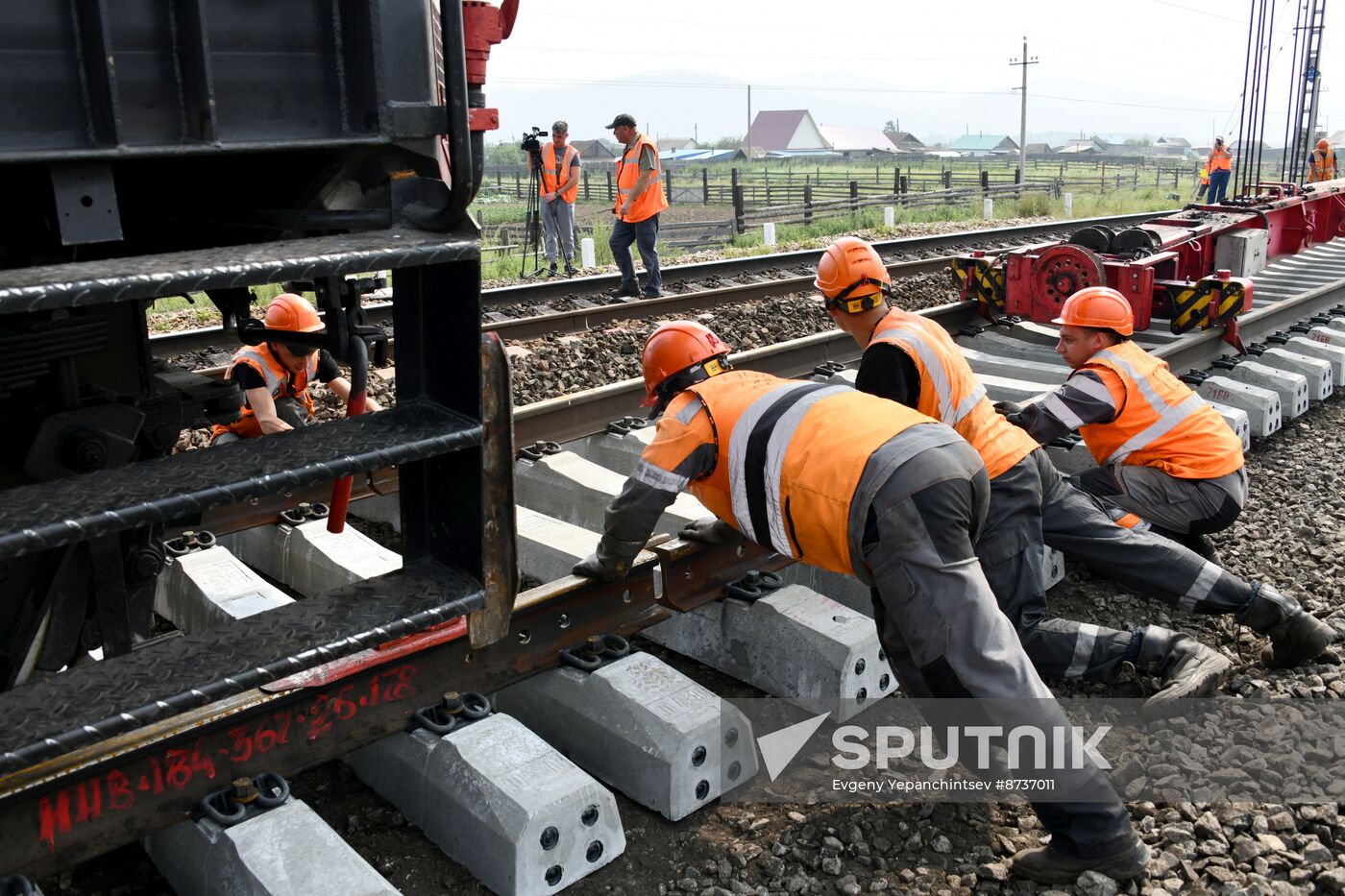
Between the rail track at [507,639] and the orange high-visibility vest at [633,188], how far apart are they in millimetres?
2695

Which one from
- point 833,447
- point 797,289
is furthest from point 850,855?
point 797,289

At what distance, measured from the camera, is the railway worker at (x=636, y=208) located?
11.0 meters

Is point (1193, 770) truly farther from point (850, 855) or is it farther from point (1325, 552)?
point (1325, 552)

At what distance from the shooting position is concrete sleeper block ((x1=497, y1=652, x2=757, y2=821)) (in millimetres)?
3320

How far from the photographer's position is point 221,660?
2430 millimetres

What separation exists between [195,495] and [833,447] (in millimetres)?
1749

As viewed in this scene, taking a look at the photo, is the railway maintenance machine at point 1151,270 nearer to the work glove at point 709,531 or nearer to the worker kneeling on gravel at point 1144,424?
the worker kneeling on gravel at point 1144,424

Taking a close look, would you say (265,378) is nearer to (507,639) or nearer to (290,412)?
(290,412)

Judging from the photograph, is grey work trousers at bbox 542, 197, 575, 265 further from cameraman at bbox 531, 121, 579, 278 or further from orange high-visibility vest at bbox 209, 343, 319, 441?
orange high-visibility vest at bbox 209, 343, 319, 441

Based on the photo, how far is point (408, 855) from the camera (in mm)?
3182

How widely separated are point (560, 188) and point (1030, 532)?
1074 centimetres

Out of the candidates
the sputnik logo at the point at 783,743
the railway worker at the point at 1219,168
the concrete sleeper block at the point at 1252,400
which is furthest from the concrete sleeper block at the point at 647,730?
the railway worker at the point at 1219,168

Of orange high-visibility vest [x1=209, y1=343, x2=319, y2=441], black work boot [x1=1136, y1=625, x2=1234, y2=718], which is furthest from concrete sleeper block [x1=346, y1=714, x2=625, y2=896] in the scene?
orange high-visibility vest [x1=209, y1=343, x2=319, y2=441]

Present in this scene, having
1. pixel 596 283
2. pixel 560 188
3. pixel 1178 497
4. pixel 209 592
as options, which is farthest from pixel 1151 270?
pixel 560 188
